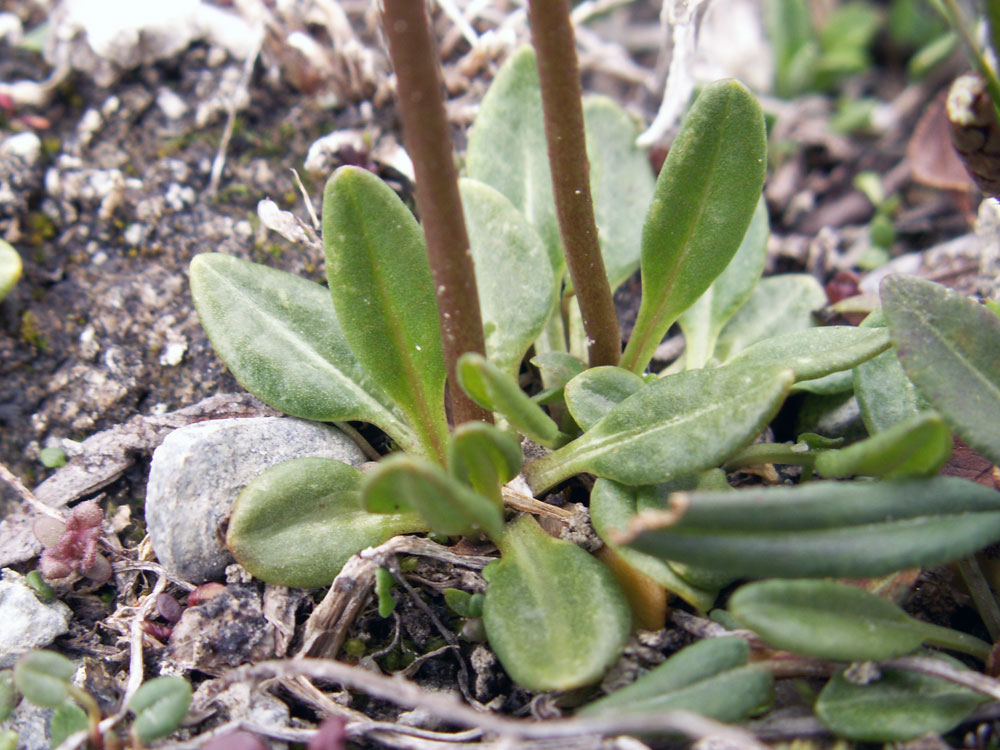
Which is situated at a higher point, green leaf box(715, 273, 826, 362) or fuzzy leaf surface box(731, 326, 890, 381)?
fuzzy leaf surface box(731, 326, 890, 381)

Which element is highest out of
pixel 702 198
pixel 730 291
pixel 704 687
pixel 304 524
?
pixel 702 198

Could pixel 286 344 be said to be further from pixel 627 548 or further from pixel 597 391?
pixel 627 548

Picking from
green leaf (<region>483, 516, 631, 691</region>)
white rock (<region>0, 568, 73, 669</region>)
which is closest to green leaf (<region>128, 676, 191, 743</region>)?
white rock (<region>0, 568, 73, 669</region>)

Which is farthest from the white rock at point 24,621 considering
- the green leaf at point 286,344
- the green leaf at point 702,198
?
the green leaf at point 702,198

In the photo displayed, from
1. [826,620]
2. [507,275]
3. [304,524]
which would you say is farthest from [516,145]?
[826,620]

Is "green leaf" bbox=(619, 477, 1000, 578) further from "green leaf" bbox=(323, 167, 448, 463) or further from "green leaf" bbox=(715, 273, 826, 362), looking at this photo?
"green leaf" bbox=(715, 273, 826, 362)

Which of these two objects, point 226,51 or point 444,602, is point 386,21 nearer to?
point 444,602

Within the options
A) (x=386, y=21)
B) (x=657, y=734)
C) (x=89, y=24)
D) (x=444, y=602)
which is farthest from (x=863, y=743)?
(x=89, y=24)
